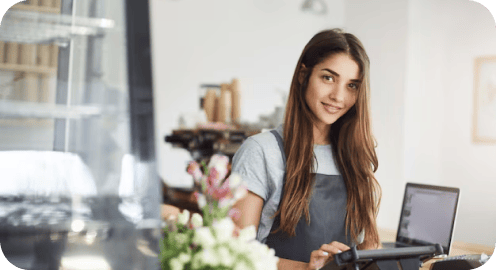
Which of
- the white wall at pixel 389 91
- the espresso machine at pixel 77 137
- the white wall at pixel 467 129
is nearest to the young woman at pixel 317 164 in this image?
the espresso machine at pixel 77 137

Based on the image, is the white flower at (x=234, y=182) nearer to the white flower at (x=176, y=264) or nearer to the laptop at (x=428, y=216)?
the white flower at (x=176, y=264)

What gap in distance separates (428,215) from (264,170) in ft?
3.98

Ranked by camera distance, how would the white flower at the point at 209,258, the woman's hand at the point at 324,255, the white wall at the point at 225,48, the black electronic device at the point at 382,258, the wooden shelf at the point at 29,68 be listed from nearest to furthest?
the white flower at the point at 209,258 → the black electronic device at the point at 382,258 → the woman's hand at the point at 324,255 → the wooden shelf at the point at 29,68 → the white wall at the point at 225,48

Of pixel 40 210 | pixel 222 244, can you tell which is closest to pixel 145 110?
pixel 40 210

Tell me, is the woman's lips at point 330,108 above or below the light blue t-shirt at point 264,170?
above

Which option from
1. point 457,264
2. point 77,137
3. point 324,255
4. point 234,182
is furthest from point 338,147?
point 77,137

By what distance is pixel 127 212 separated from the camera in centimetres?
402

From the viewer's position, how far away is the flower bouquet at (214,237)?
2.70 feet

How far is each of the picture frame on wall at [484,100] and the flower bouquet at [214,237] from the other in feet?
14.0

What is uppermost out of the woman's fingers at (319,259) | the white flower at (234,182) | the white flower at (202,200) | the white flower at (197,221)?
the white flower at (234,182)

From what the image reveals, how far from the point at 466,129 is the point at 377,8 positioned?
1621 millimetres

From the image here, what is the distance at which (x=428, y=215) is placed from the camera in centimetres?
237

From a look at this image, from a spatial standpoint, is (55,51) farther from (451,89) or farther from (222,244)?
(451,89)

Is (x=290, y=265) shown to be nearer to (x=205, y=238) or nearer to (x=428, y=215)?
(x=205, y=238)
